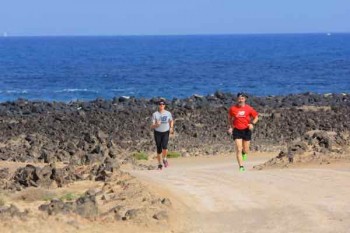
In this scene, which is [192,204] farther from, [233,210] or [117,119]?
[117,119]

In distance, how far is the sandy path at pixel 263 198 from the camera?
11.5 metres

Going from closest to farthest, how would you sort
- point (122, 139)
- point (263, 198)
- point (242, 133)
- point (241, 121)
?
point (263, 198) < point (241, 121) < point (242, 133) < point (122, 139)

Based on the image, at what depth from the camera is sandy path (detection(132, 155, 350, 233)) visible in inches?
454

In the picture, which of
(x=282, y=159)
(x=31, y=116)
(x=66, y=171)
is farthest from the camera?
(x=31, y=116)

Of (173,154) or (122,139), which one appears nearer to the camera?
(173,154)

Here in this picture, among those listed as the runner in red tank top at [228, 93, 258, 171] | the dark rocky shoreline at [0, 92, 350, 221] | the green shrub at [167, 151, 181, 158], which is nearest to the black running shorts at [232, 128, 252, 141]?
the runner in red tank top at [228, 93, 258, 171]

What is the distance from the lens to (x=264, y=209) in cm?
1243

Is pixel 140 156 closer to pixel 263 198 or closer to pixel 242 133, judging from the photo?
pixel 242 133

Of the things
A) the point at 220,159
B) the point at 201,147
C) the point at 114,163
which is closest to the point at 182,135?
the point at 201,147

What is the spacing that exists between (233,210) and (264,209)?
47 cm

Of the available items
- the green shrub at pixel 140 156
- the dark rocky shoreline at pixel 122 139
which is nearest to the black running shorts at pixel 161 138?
the dark rocky shoreline at pixel 122 139

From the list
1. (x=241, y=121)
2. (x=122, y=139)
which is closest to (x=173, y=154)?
(x=122, y=139)

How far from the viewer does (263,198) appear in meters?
13.2

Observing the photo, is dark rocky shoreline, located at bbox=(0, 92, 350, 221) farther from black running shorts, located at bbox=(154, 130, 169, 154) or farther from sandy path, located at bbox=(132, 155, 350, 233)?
black running shorts, located at bbox=(154, 130, 169, 154)
